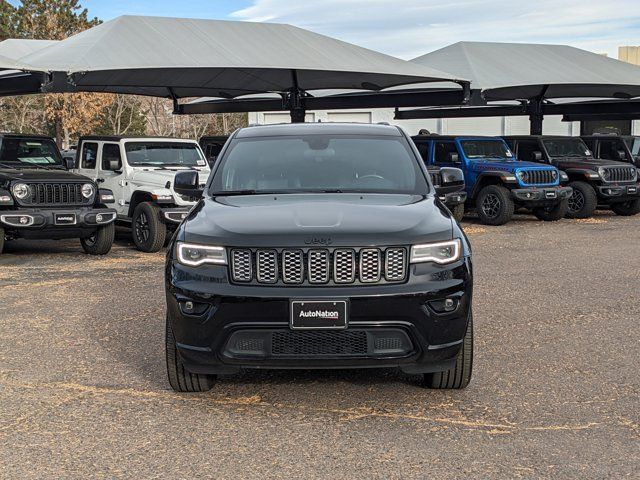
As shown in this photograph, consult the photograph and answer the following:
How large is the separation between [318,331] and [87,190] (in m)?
8.15

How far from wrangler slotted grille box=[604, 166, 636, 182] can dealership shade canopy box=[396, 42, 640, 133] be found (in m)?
3.19

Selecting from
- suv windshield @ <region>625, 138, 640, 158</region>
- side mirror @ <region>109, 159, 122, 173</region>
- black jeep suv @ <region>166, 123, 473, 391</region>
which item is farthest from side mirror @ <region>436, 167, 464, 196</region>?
suv windshield @ <region>625, 138, 640, 158</region>

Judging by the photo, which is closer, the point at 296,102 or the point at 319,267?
the point at 319,267

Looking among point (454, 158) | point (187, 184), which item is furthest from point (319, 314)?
point (454, 158)

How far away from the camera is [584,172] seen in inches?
691

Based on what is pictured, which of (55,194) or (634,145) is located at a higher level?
(55,194)

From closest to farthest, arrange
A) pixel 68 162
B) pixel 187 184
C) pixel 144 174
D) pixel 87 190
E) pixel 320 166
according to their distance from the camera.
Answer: pixel 320 166 → pixel 187 184 → pixel 87 190 → pixel 144 174 → pixel 68 162

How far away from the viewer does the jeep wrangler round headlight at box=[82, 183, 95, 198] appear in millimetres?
12031

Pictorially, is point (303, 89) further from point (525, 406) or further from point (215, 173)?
point (525, 406)

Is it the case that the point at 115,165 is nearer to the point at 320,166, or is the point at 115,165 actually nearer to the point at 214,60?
the point at 214,60

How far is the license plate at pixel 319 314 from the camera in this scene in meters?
4.61

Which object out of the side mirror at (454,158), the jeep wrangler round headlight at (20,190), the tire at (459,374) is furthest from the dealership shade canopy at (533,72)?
the tire at (459,374)

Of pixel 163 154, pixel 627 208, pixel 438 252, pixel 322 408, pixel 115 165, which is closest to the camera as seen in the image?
pixel 438 252

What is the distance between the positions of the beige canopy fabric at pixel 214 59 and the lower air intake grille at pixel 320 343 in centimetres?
1162
